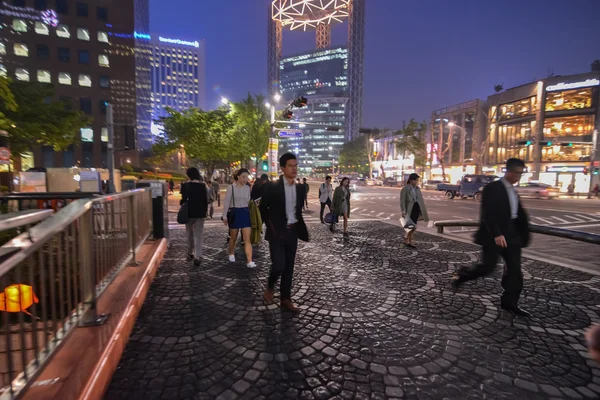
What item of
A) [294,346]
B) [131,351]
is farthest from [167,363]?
[294,346]

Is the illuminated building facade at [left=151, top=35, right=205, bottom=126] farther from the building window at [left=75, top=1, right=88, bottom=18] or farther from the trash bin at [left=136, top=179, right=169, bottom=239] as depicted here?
the trash bin at [left=136, top=179, right=169, bottom=239]

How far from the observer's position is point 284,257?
3.91 meters

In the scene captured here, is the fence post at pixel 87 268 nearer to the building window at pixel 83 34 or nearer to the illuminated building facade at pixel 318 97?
the building window at pixel 83 34

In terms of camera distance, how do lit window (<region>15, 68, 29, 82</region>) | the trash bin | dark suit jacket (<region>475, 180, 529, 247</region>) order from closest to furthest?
dark suit jacket (<region>475, 180, 529, 247</region>), the trash bin, lit window (<region>15, 68, 29, 82</region>)

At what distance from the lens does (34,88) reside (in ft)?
56.4

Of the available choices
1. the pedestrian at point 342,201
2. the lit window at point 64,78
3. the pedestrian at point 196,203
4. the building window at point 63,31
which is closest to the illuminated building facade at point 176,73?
the building window at point 63,31

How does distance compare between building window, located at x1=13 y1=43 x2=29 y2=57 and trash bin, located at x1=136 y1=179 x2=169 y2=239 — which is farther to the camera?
building window, located at x1=13 y1=43 x2=29 y2=57

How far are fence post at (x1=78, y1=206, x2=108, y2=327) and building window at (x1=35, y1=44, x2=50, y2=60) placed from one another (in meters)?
57.6

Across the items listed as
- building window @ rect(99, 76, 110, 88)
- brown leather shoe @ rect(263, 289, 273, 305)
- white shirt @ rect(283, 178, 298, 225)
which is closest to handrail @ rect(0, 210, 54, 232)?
white shirt @ rect(283, 178, 298, 225)

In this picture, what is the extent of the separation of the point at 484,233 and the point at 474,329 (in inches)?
47.0

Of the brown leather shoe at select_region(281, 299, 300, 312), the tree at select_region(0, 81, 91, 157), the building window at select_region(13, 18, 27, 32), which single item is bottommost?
the brown leather shoe at select_region(281, 299, 300, 312)

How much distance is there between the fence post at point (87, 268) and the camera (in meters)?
2.60

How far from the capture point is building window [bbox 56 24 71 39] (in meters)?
44.7

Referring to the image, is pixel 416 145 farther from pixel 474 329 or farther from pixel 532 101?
pixel 474 329
